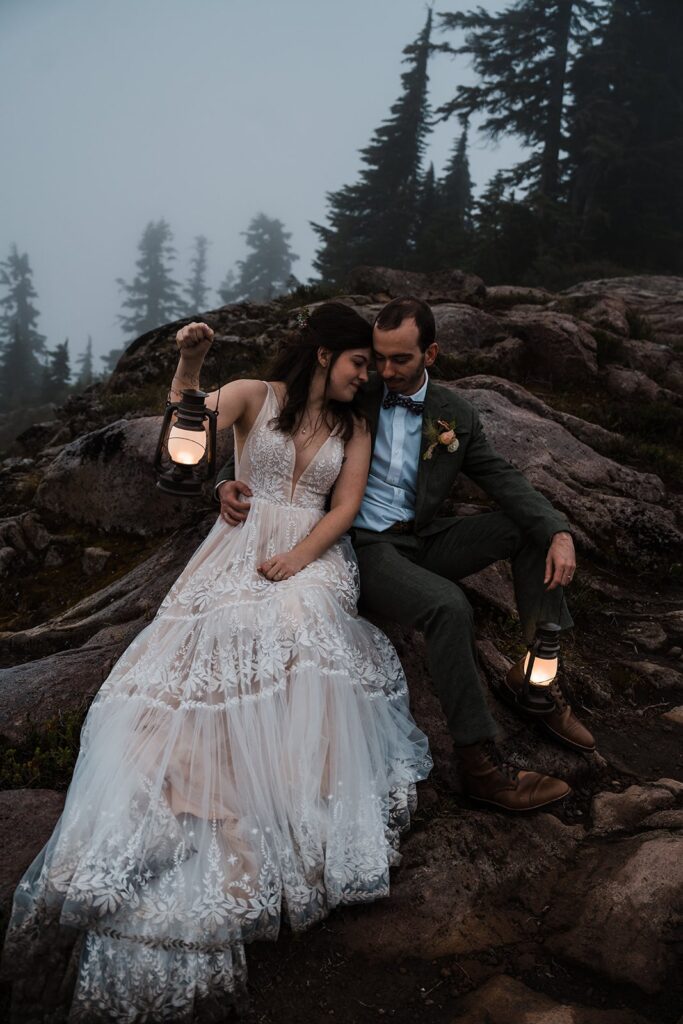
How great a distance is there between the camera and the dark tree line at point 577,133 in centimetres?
2248

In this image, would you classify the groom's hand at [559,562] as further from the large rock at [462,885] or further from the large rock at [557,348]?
the large rock at [557,348]

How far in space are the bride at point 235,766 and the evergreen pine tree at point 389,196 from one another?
28129 millimetres

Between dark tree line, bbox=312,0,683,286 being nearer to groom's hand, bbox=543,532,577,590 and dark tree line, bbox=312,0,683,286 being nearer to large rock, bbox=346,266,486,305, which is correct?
large rock, bbox=346,266,486,305

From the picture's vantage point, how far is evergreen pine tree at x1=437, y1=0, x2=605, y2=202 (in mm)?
24344

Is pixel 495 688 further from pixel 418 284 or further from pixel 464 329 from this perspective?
pixel 418 284

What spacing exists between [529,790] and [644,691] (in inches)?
76.3

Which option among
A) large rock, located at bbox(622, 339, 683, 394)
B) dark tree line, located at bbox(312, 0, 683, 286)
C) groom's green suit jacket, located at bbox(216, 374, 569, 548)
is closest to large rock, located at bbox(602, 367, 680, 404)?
large rock, located at bbox(622, 339, 683, 394)

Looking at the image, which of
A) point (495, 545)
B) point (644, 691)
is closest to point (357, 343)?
point (495, 545)

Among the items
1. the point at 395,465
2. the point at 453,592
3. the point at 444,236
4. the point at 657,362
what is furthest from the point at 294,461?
the point at 444,236

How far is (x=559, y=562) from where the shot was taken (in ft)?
12.5

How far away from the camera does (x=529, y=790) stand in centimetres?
355

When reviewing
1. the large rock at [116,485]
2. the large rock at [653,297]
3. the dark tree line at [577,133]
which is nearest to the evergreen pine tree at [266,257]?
the dark tree line at [577,133]

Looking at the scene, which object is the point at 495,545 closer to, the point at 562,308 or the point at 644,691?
the point at 644,691

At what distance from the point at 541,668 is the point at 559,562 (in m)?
0.62
